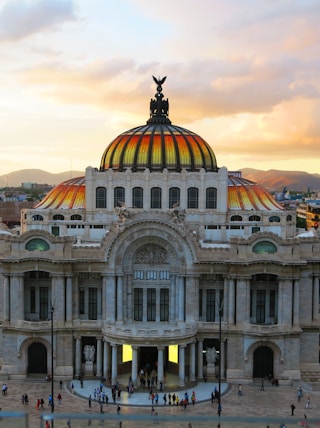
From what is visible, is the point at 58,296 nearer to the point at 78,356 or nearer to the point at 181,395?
the point at 78,356

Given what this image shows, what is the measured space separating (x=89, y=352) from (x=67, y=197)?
21.7 meters

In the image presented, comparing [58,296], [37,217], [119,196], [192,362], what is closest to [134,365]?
[192,362]

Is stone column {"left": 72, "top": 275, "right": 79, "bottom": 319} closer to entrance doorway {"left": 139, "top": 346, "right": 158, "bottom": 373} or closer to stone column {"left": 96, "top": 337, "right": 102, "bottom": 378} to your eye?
stone column {"left": 96, "top": 337, "right": 102, "bottom": 378}

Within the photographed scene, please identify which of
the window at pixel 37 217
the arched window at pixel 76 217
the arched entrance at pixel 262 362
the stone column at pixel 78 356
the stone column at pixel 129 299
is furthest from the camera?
the window at pixel 37 217

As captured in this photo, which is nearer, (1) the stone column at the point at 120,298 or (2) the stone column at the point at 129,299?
(1) the stone column at the point at 120,298

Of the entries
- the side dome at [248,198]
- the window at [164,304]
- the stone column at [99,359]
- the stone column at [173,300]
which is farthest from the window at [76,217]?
the side dome at [248,198]

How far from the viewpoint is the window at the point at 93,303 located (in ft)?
219

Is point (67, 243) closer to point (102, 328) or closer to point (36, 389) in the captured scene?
point (102, 328)

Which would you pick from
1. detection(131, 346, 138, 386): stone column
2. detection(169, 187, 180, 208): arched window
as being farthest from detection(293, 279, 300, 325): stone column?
detection(169, 187, 180, 208): arched window

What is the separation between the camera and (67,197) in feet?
257

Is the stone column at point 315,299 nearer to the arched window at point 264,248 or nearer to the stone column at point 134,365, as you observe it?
the arched window at point 264,248

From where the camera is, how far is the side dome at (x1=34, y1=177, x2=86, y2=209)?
77375 mm

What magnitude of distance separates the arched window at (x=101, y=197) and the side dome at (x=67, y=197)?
2587mm

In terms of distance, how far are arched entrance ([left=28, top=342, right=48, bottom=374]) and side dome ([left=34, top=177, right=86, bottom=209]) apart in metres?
19.1
